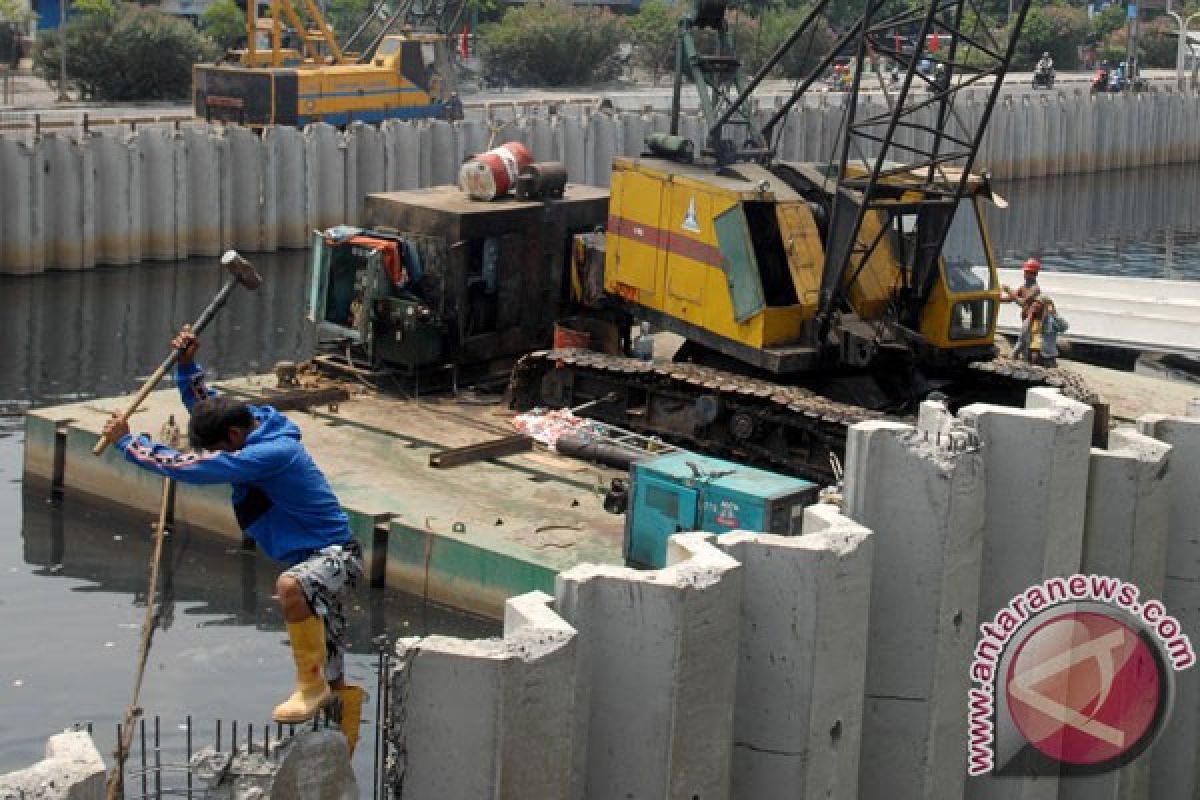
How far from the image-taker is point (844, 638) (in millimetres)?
10812

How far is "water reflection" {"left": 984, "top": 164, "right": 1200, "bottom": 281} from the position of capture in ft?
156

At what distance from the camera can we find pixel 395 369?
25.5m

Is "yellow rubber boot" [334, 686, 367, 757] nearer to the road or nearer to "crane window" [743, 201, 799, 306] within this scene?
"crane window" [743, 201, 799, 306]

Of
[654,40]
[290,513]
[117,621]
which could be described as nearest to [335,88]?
[117,621]

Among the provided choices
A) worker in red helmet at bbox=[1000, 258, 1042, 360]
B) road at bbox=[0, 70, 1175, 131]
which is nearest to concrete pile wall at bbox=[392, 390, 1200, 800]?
worker in red helmet at bbox=[1000, 258, 1042, 360]

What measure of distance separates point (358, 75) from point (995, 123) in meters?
18.1

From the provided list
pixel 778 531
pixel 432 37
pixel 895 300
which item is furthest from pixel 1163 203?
pixel 778 531

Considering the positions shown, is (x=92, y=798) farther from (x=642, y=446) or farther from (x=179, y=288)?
(x=179, y=288)

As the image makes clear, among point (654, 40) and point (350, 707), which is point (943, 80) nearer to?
point (350, 707)

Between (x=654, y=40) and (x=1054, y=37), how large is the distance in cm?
2317

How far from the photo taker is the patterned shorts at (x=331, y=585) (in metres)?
11.0

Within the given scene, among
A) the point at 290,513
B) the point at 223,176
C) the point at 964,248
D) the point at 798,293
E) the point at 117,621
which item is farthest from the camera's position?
the point at 223,176

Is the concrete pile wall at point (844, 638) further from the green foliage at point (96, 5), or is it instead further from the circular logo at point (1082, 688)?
the green foliage at point (96, 5)

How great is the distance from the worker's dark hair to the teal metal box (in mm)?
8343
